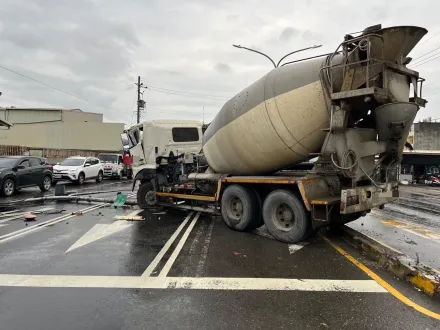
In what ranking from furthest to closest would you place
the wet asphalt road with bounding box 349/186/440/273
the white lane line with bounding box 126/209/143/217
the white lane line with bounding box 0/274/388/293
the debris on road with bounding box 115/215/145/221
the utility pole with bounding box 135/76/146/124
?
the utility pole with bounding box 135/76/146/124, the white lane line with bounding box 126/209/143/217, the debris on road with bounding box 115/215/145/221, the wet asphalt road with bounding box 349/186/440/273, the white lane line with bounding box 0/274/388/293

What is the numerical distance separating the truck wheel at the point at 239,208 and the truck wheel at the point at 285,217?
512 millimetres

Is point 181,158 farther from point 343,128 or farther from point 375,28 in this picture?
point 375,28

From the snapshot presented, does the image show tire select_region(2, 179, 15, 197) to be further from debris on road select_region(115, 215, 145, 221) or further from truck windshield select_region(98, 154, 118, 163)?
truck windshield select_region(98, 154, 118, 163)

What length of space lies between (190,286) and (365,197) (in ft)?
12.7

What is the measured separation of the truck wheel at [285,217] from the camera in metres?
7.09

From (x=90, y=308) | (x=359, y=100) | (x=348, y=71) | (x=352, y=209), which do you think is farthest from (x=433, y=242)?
(x=90, y=308)

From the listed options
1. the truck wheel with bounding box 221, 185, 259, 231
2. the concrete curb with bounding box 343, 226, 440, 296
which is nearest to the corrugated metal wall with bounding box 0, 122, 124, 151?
the truck wheel with bounding box 221, 185, 259, 231

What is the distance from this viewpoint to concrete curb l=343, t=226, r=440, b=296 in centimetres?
464

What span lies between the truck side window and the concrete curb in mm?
6968

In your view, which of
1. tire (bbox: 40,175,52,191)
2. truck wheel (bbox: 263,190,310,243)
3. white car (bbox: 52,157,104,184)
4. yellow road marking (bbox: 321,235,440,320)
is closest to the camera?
yellow road marking (bbox: 321,235,440,320)

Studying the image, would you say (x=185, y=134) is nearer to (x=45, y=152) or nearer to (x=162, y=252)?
(x=162, y=252)

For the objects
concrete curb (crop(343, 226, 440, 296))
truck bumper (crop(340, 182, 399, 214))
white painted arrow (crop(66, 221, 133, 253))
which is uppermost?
truck bumper (crop(340, 182, 399, 214))

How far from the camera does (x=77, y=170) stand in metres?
22.4

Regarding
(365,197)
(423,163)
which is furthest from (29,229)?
(423,163)
